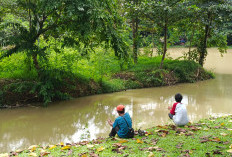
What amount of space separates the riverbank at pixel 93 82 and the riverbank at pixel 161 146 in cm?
614

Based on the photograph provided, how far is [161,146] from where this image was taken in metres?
5.05

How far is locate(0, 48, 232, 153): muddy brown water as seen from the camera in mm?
7934

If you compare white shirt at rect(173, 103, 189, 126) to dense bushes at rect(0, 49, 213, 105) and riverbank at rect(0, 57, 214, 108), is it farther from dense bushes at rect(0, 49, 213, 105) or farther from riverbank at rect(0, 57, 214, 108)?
riverbank at rect(0, 57, 214, 108)

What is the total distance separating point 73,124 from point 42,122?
1.20m

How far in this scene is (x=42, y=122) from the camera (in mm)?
9359

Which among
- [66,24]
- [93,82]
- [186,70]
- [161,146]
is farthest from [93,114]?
[186,70]

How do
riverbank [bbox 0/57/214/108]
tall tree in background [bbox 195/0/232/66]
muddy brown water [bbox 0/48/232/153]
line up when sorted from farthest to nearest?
tall tree in background [bbox 195/0/232/66] < riverbank [bbox 0/57/214/108] < muddy brown water [bbox 0/48/232/153]

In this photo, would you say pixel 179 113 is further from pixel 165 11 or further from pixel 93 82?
pixel 165 11

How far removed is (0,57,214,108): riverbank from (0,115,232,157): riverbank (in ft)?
20.2

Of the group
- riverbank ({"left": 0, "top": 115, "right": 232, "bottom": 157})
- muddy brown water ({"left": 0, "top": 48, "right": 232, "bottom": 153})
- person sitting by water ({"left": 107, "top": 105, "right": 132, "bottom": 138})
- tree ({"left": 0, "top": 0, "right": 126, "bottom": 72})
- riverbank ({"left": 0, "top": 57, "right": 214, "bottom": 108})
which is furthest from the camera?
riverbank ({"left": 0, "top": 57, "right": 214, "bottom": 108})

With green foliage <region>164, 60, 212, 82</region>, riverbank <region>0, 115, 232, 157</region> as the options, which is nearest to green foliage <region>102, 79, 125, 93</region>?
green foliage <region>164, 60, 212, 82</region>

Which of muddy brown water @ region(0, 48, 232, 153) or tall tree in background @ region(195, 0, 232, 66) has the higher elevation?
tall tree in background @ region(195, 0, 232, 66)

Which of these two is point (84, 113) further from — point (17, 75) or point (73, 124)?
point (17, 75)

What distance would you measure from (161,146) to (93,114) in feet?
18.7
